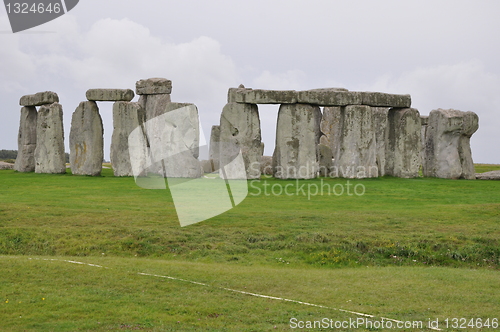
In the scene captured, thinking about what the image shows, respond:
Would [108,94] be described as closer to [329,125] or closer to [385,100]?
[385,100]

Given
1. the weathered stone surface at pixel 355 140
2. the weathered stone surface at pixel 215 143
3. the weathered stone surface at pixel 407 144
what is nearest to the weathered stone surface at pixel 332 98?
the weathered stone surface at pixel 355 140

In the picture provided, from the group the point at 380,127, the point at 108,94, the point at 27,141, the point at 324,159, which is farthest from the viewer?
the point at 380,127

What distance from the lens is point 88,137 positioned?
1100 inches

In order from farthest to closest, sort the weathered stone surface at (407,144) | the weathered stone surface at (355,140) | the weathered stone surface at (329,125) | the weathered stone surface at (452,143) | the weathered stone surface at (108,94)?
the weathered stone surface at (329,125) → the weathered stone surface at (452,143) → the weathered stone surface at (407,144) → the weathered stone surface at (108,94) → the weathered stone surface at (355,140)

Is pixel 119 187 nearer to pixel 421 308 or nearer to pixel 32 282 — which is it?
pixel 32 282

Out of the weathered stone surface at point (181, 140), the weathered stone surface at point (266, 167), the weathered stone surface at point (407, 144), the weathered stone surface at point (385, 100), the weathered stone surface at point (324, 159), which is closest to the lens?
the weathered stone surface at point (181, 140)

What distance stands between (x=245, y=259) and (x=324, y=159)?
17705 millimetres

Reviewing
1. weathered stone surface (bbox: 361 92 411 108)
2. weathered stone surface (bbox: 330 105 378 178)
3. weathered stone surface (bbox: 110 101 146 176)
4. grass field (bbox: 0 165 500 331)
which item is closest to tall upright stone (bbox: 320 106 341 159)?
weathered stone surface (bbox: 361 92 411 108)

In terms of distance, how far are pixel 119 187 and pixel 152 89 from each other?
10958 mm

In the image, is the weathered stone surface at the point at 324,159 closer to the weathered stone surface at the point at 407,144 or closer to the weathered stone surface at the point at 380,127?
the weathered stone surface at the point at 380,127

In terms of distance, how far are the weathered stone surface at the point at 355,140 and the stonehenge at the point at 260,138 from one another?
0.14 feet

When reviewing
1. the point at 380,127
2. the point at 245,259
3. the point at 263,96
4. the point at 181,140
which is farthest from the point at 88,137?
the point at 245,259

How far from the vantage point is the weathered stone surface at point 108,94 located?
27.8m

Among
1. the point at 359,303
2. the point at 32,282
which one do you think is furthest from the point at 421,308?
the point at 32,282
